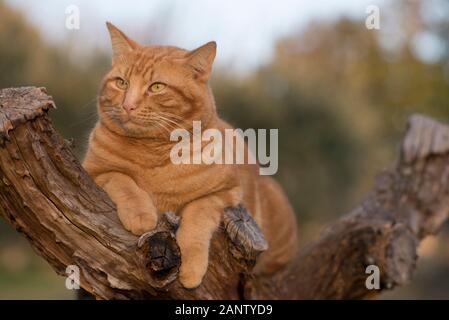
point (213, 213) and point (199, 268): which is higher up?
point (213, 213)

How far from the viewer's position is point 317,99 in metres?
10.1

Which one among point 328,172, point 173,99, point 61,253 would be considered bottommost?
point 61,253

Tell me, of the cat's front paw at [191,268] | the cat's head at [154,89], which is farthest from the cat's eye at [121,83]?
the cat's front paw at [191,268]

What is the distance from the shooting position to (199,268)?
2.55 m

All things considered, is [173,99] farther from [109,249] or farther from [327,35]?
[327,35]

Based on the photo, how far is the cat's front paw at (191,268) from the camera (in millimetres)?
2533

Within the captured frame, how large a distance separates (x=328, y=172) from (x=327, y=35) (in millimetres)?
5562

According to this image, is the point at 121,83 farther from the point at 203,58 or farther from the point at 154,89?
the point at 203,58

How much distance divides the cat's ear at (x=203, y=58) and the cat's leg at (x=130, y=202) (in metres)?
0.60

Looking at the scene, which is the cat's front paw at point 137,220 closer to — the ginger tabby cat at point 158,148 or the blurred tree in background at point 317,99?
the ginger tabby cat at point 158,148

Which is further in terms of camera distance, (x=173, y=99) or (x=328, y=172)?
(x=328, y=172)

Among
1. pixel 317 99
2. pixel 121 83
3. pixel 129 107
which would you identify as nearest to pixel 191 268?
pixel 129 107
